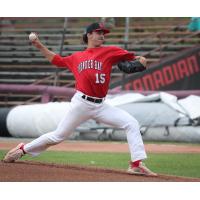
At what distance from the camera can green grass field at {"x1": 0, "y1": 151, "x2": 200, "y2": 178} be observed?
8153mm

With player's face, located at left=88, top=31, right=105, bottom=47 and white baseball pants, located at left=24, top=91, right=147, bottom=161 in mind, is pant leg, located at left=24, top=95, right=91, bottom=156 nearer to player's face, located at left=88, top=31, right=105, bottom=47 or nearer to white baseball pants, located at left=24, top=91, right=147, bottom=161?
white baseball pants, located at left=24, top=91, right=147, bottom=161

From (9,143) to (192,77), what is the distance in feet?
17.9

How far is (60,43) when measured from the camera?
59.0 feet

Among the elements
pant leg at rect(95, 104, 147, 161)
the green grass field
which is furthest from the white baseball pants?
the green grass field

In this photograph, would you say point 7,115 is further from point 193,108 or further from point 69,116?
point 69,116

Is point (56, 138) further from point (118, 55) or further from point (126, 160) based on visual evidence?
point (126, 160)

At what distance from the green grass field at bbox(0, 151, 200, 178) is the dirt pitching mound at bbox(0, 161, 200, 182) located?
34.9 inches

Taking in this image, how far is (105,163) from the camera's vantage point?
8891 mm

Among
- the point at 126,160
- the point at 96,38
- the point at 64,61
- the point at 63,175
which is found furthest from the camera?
the point at 126,160

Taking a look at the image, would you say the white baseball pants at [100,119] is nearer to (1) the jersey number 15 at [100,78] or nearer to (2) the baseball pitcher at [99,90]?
(2) the baseball pitcher at [99,90]

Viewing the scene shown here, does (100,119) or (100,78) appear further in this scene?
(100,119)

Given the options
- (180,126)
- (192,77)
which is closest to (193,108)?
(180,126)

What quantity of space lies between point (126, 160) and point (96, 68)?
2.80 m

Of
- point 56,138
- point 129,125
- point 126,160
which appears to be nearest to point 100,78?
point 129,125
